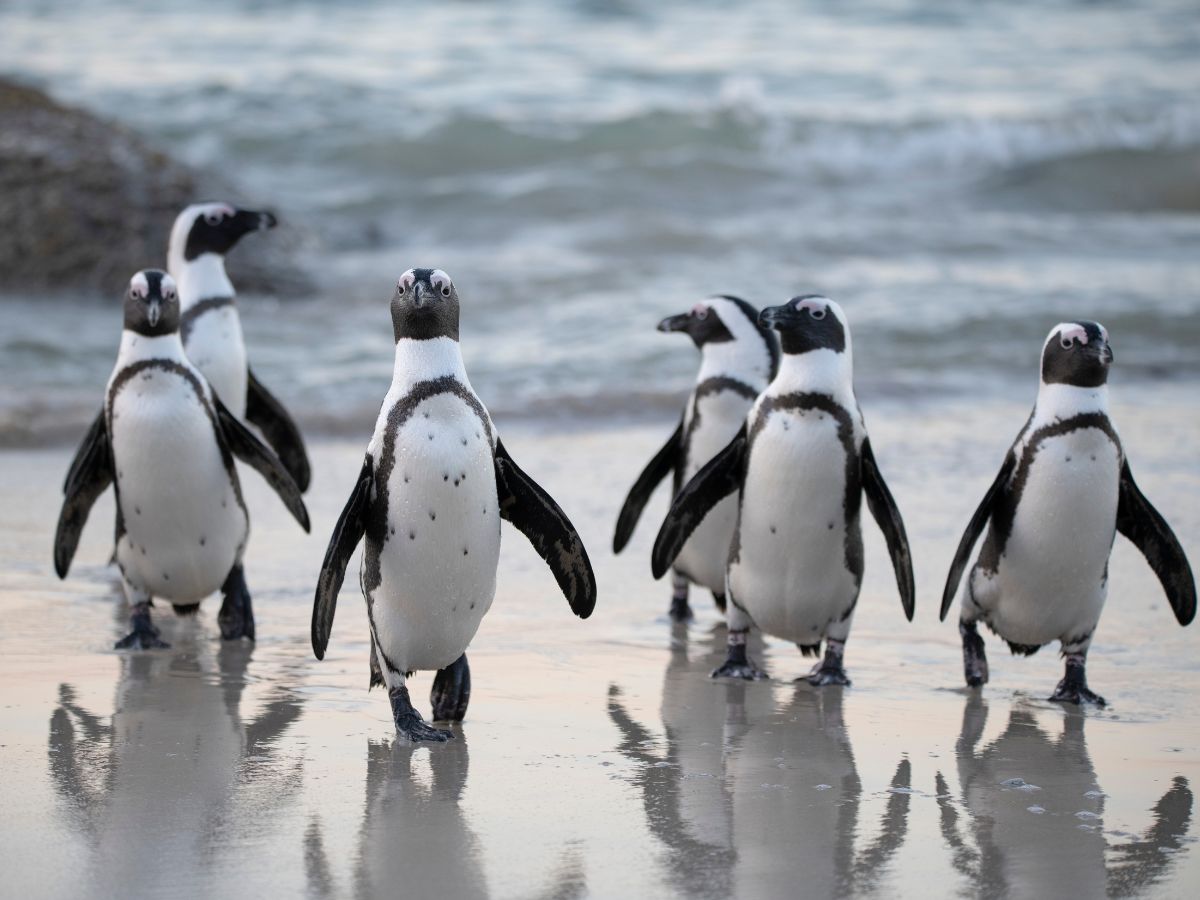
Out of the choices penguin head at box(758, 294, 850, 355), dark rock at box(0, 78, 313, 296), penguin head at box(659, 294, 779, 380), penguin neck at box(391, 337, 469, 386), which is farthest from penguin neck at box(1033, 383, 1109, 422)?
dark rock at box(0, 78, 313, 296)

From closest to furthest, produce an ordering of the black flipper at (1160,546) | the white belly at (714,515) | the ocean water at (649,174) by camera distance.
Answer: the black flipper at (1160,546), the white belly at (714,515), the ocean water at (649,174)

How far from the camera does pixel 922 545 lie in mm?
5625

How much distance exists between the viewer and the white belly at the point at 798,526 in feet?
14.1

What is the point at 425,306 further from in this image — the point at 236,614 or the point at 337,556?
the point at 236,614

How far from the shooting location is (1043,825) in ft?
10.5

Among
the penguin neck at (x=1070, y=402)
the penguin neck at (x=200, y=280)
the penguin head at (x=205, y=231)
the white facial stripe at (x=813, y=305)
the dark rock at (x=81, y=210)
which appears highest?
the dark rock at (x=81, y=210)

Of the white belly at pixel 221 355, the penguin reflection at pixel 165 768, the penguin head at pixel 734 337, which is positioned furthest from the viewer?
the white belly at pixel 221 355

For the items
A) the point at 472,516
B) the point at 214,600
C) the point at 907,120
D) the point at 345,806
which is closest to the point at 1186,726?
the point at 472,516

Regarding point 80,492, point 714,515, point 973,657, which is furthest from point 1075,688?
point 80,492

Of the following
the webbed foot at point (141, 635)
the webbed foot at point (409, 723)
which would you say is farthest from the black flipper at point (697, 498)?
the webbed foot at point (141, 635)

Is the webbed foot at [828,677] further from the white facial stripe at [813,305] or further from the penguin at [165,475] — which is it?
the penguin at [165,475]

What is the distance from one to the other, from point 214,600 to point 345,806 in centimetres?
218

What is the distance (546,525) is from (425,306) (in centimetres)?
60

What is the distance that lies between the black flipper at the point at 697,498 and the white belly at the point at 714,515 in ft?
1.39
